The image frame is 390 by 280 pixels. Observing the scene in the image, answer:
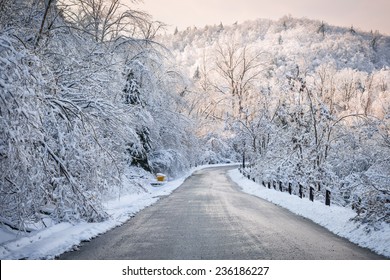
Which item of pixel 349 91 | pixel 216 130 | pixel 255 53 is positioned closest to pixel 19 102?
pixel 349 91

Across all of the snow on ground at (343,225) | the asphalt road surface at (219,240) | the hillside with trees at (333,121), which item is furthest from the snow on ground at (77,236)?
Result: the hillside with trees at (333,121)

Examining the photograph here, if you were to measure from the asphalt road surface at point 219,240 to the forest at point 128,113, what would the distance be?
1116 mm

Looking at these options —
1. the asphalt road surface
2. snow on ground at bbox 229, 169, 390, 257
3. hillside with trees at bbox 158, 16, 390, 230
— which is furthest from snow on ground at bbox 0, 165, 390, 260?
hillside with trees at bbox 158, 16, 390, 230

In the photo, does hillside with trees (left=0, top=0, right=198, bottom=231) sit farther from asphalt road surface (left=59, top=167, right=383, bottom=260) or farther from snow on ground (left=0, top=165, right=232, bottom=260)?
asphalt road surface (left=59, top=167, right=383, bottom=260)

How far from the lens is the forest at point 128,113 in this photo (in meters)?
5.47

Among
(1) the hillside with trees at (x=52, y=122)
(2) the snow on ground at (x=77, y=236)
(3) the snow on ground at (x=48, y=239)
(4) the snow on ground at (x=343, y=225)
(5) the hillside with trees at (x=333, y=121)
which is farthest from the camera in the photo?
(5) the hillside with trees at (x=333, y=121)

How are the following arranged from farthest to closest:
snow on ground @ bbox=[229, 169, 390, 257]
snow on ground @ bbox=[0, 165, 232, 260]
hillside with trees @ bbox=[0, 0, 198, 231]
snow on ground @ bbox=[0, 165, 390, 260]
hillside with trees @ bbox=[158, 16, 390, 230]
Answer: hillside with trees @ bbox=[158, 16, 390, 230]
snow on ground @ bbox=[229, 169, 390, 257]
snow on ground @ bbox=[0, 165, 390, 260]
snow on ground @ bbox=[0, 165, 232, 260]
hillside with trees @ bbox=[0, 0, 198, 231]

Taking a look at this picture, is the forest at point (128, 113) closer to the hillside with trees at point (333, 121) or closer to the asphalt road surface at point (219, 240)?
the hillside with trees at point (333, 121)

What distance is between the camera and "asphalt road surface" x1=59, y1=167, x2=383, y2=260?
5.48 m

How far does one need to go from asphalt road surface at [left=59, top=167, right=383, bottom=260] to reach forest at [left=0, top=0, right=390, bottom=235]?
1.12m

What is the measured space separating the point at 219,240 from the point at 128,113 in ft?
12.4

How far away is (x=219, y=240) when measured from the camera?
21.7 ft

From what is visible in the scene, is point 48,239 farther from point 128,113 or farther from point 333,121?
point 333,121
